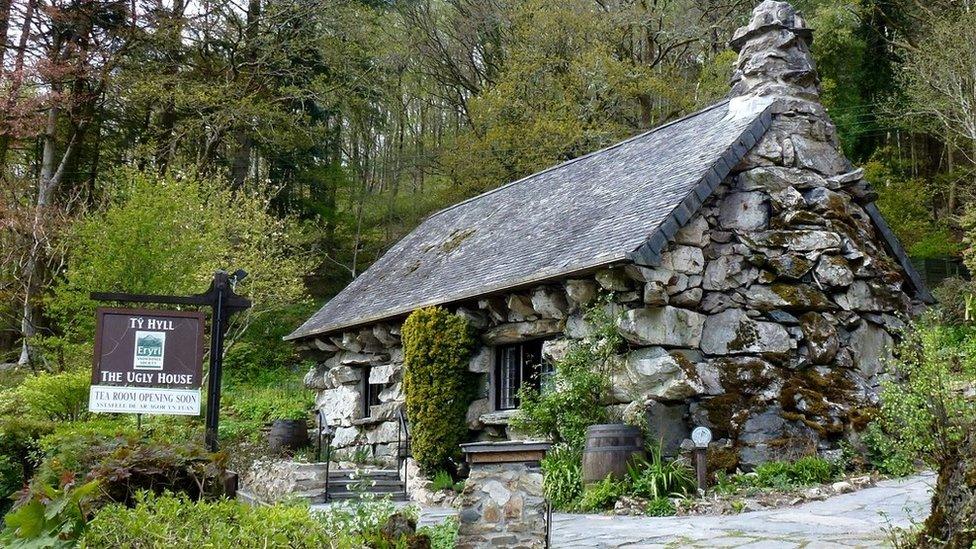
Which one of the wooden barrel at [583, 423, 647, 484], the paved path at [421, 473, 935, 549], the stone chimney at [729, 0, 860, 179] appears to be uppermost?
the stone chimney at [729, 0, 860, 179]

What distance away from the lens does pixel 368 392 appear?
1597 cm

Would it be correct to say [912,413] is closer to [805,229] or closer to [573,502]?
[573,502]

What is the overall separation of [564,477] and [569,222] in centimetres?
410

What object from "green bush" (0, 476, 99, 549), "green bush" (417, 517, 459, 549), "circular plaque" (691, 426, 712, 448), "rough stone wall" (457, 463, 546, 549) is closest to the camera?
"green bush" (0, 476, 99, 549)

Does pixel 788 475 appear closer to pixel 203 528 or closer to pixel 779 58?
pixel 779 58

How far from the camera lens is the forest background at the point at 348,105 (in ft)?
66.2

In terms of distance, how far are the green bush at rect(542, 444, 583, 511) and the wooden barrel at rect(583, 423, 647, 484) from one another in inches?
9.6

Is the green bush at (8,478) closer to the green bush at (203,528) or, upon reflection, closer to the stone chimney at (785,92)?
the green bush at (203,528)

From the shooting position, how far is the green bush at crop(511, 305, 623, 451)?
10.9 meters

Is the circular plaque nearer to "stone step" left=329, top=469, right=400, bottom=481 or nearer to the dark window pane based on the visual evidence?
the dark window pane

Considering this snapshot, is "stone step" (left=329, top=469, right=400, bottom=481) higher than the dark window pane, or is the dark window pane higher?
the dark window pane

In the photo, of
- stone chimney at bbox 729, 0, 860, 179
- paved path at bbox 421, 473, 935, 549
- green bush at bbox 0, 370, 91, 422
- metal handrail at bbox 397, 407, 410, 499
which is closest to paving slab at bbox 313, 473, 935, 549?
paved path at bbox 421, 473, 935, 549

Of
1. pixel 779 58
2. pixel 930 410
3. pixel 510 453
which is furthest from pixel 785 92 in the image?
pixel 510 453

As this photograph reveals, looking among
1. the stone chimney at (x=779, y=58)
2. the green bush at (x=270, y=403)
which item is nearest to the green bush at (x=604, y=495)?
the stone chimney at (x=779, y=58)
